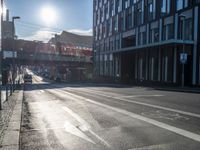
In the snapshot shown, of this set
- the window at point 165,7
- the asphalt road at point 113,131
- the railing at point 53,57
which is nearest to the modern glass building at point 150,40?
the window at point 165,7

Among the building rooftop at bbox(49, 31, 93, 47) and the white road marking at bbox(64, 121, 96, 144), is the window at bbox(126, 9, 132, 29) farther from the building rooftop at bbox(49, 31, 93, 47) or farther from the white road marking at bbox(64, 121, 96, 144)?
the building rooftop at bbox(49, 31, 93, 47)

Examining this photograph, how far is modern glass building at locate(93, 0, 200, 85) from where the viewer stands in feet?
128

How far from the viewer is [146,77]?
50.2m

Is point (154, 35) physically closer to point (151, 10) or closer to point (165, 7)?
point (151, 10)

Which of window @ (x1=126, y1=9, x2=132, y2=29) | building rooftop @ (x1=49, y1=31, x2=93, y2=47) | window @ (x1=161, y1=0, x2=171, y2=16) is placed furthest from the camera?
building rooftop @ (x1=49, y1=31, x2=93, y2=47)

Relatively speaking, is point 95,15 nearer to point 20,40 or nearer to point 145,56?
point 20,40

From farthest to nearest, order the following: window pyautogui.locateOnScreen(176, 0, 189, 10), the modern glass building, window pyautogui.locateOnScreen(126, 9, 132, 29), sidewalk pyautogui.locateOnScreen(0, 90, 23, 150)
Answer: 1. window pyautogui.locateOnScreen(126, 9, 132, 29)
2. window pyautogui.locateOnScreen(176, 0, 189, 10)
3. the modern glass building
4. sidewalk pyautogui.locateOnScreen(0, 90, 23, 150)

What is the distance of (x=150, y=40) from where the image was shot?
1977 inches

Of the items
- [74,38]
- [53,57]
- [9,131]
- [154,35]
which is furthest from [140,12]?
[74,38]

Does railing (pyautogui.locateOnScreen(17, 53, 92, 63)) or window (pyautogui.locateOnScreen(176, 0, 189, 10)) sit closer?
window (pyautogui.locateOnScreen(176, 0, 189, 10))

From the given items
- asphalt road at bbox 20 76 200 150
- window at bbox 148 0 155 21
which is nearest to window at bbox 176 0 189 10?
window at bbox 148 0 155 21

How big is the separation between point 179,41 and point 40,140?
32397mm

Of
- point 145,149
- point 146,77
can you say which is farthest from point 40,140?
point 146,77

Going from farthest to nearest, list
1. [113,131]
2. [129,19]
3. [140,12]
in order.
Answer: [129,19] → [140,12] → [113,131]
